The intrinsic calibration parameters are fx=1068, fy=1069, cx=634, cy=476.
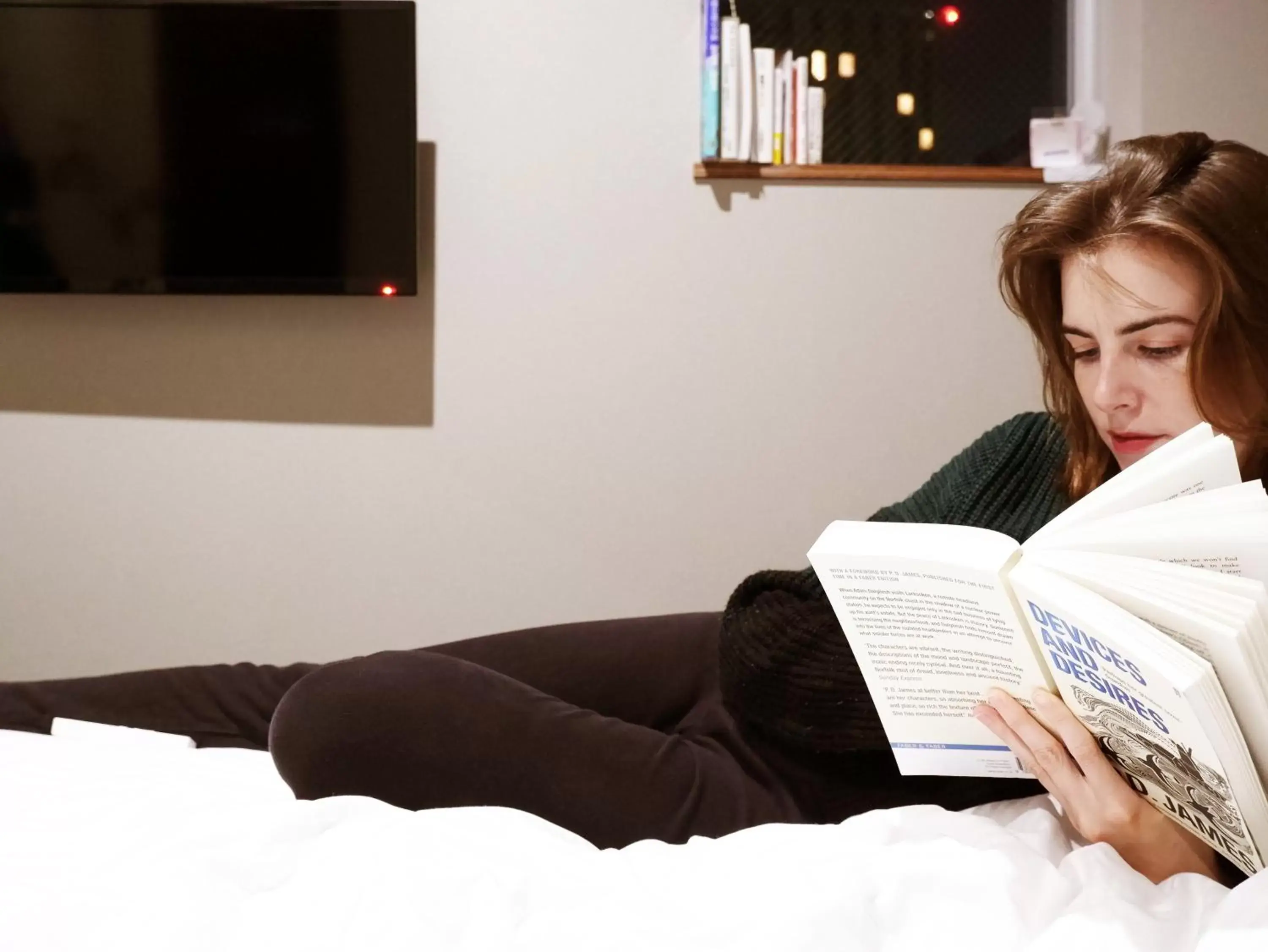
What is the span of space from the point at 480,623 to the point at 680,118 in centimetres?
100

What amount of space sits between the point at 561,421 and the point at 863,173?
0.71m

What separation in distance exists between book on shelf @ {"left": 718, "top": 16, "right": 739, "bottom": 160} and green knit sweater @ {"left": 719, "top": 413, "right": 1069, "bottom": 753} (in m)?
0.92

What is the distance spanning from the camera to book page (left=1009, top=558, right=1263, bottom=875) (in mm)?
545

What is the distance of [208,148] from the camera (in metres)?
1.87

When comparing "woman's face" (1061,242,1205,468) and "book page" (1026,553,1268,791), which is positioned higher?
"woman's face" (1061,242,1205,468)

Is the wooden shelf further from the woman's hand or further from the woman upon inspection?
the woman's hand

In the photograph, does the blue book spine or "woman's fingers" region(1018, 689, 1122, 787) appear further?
the blue book spine

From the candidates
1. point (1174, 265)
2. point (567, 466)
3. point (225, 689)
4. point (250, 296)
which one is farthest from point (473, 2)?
point (1174, 265)

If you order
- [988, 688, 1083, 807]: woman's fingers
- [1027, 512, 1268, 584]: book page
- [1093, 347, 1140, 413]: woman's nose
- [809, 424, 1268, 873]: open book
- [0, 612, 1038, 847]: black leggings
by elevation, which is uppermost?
[1093, 347, 1140, 413]: woman's nose

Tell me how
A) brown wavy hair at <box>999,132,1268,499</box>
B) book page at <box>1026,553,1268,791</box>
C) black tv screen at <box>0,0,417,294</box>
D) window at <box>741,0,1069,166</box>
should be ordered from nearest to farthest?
1. book page at <box>1026,553,1268,791</box>
2. brown wavy hair at <box>999,132,1268,499</box>
3. black tv screen at <box>0,0,417,294</box>
4. window at <box>741,0,1069,166</box>

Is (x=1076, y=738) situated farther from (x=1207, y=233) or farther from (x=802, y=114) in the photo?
(x=802, y=114)

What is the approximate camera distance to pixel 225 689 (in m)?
1.23

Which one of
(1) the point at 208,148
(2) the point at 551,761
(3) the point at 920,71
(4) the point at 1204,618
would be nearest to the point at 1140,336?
(4) the point at 1204,618

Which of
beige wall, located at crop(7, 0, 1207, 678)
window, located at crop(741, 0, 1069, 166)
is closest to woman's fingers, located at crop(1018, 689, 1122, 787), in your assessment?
beige wall, located at crop(7, 0, 1207, 678)
